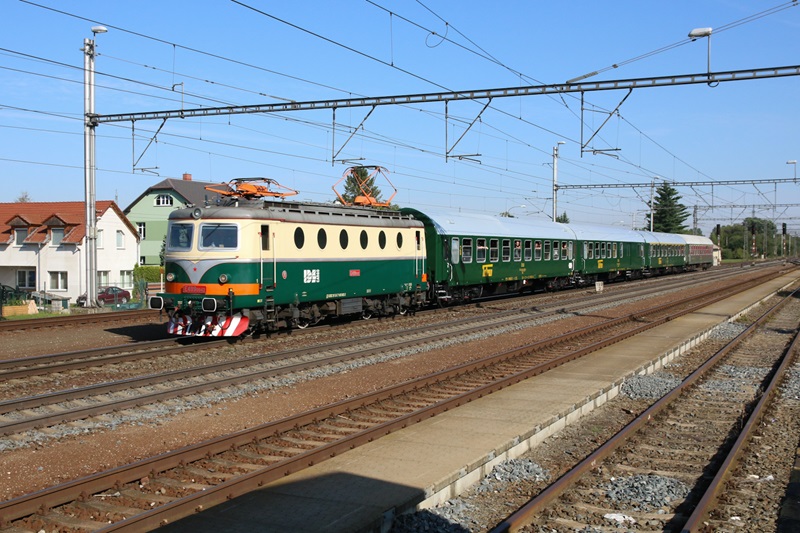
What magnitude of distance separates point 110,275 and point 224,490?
49.0 metres

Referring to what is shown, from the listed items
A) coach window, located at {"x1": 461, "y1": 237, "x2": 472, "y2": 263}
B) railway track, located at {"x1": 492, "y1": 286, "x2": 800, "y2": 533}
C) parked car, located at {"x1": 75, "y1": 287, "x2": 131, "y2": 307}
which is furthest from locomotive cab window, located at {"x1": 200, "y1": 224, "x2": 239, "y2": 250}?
parked car, located at {"x1": 75, "y1": 287, "x2": 131, "y2": 307}

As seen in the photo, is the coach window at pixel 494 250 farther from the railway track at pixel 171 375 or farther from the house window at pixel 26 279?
the house window at pixel 26 279

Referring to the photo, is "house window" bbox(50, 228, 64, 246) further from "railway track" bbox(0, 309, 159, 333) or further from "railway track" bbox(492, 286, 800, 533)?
"railway track" bbox(492, 286, 800, 533)

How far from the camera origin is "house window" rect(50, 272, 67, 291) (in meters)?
48.8

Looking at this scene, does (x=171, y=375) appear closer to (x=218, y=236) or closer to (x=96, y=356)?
(x=96, y=356)

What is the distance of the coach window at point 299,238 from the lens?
18.8 m

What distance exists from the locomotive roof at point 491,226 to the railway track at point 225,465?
1381cm

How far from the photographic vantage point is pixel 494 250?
99.0 feet

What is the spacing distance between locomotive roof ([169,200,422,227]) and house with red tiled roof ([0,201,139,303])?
31.0 meters

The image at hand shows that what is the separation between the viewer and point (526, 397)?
1177cm

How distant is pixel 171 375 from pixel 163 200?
59168mm

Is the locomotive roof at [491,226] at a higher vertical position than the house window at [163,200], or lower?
lower

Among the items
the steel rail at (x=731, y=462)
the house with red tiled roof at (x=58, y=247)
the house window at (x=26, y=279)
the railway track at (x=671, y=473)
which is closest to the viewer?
the steel rail at (x=731, y=462)

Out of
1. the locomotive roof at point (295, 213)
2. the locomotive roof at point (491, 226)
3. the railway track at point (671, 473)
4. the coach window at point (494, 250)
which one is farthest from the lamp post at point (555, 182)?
the railway track at point (671, 473)
